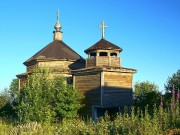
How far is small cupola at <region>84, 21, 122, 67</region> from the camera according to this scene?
1029 inches

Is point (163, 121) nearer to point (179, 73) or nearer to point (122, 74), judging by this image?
point (122, 74)

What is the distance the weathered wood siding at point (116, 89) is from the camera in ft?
79.0

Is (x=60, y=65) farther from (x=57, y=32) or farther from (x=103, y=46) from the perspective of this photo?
(x=57, y=32)

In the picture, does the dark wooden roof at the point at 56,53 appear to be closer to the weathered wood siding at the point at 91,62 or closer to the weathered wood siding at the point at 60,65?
the weathered wood siding at the point at 60,65

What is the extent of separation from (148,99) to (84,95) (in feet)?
18.6

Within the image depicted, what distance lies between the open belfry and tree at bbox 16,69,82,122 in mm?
1881

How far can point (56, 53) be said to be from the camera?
30219 millimetres

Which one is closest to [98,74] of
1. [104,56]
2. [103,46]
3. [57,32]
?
[104,56]

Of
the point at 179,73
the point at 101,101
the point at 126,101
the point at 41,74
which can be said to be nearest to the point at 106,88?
the point at 101,101

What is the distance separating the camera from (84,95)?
25672 mm

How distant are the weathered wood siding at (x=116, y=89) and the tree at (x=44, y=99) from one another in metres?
2.69

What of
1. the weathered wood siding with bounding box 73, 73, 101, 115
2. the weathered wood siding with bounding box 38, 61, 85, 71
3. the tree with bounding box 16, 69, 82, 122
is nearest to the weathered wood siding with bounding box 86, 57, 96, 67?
the weathered wood siding with bounding box 73, 73, 101, 115

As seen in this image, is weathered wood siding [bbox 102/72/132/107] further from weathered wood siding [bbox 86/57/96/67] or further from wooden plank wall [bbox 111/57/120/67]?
weathered wood siding [bbox 86/57/96/67]

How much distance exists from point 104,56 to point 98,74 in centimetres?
264
